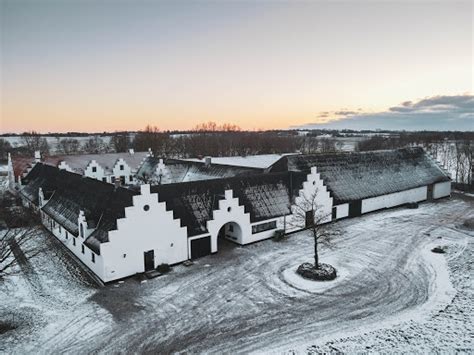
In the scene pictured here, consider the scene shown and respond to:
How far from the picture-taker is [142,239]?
2328 centimetres

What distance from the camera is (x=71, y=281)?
2256 centimetres

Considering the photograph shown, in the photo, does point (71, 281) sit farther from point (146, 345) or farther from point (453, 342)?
point (453, 342)

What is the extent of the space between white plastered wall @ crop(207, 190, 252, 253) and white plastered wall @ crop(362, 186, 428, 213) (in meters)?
17.0

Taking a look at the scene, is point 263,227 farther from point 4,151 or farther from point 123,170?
point 4,151

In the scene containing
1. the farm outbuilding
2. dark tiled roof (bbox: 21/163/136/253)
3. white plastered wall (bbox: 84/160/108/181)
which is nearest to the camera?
dark tiled roof (bbox: 21/163/136/253)

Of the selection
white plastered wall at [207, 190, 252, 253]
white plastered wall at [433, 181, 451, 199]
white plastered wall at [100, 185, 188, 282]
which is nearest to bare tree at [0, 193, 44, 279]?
white plastered wall at [100, 185, 188, 282]

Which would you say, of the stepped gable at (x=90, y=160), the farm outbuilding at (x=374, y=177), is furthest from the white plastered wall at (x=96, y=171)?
the farm outbuilding at (x=374, y=177)

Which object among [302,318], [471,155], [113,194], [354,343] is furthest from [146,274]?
[471,155]

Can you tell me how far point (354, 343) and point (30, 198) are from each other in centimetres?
3823

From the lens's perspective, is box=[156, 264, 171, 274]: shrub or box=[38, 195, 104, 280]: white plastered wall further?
box=[156, 264, 171, 274]: shrub

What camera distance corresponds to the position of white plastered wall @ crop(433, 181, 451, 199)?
1884 inches

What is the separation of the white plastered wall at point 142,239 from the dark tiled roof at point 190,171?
53.8 feet

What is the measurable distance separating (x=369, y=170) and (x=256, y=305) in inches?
1178

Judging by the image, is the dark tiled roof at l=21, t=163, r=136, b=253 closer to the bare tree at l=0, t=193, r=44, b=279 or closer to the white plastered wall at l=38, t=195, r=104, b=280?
the white plastered wall at l=38, t=195, r=104, b=280
